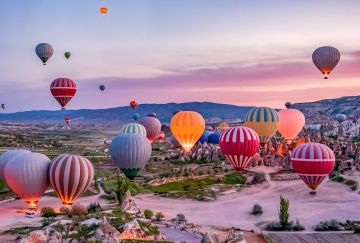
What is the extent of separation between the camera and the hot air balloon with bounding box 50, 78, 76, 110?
75.0m

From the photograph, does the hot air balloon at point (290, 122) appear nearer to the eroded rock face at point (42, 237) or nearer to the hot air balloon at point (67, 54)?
the hot air balloon at point (67, 54)

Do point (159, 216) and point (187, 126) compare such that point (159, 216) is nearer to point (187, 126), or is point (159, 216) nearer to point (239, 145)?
point (239, 145)

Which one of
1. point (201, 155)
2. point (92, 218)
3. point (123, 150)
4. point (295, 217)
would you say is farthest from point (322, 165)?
point (201, 155)

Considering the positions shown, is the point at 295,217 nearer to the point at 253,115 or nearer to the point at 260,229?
the point at 260,229

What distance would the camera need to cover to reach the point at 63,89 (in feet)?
246

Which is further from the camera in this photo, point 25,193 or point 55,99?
point 55,99

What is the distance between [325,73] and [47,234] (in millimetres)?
51806

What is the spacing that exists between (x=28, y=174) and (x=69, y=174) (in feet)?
11.9

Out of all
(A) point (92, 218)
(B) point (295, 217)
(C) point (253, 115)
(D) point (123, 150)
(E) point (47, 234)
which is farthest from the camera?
(C) point (253, 115)

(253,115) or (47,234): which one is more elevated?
(253,115)

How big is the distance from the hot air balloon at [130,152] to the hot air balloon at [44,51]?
34553 millimetres

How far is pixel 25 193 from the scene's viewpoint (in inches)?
1660

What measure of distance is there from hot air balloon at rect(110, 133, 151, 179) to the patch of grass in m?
16.6

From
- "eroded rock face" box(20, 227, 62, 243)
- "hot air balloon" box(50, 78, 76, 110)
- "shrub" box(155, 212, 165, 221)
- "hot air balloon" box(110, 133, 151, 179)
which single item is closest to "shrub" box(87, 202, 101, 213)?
"shrub" box(155, 212, 165, 221)
